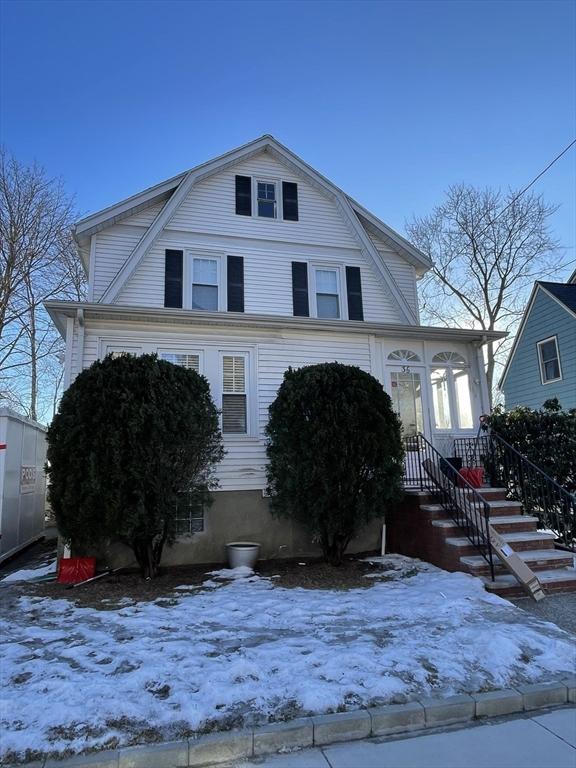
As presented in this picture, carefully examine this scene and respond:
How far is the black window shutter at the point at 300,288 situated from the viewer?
1052 centimetres

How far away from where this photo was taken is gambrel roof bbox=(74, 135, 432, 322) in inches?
391

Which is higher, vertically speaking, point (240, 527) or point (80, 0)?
point (80, 0)

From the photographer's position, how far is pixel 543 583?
5.80 meters

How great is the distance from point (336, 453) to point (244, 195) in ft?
23.4

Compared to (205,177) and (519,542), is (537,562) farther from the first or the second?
(205,177)

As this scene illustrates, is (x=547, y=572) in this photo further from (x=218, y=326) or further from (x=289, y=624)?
(x=218, y=326)

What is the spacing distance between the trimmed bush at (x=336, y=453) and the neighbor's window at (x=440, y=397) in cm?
278

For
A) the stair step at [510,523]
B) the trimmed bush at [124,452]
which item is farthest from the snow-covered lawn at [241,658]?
the stair step at [510,523]

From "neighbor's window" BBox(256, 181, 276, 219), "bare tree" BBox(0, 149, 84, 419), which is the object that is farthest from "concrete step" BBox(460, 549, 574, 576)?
"bare tree" BBox(0, 149, 84, 419)

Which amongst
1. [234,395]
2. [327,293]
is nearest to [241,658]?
[234,395]

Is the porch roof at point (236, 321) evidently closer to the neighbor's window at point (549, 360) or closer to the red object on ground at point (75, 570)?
the red object on ground at point (75, 570)

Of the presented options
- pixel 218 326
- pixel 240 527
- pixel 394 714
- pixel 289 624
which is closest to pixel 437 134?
pixel 218 326

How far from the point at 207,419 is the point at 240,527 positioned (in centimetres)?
228

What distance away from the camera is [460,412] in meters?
9.80
